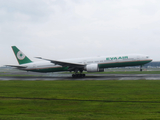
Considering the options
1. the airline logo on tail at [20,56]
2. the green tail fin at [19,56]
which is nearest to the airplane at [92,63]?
the green tail fin at [19,56]

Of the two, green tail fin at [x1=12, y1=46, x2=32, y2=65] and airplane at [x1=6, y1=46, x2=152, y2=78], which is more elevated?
green tail fin at [x1=12, y1=46, x2=32, y2=65]

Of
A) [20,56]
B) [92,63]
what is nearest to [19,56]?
[20,56]

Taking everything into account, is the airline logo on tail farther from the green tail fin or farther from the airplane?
the airplane

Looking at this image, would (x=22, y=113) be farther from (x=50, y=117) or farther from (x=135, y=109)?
(x=135, y=109)

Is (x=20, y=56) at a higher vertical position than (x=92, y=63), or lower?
higher

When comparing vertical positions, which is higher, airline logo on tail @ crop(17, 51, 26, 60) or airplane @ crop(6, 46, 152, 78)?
airline logo on tail @ crop(17, 51, 26, 60)

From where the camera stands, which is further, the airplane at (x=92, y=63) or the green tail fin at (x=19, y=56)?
the green tail fin at (x=19, y=56)

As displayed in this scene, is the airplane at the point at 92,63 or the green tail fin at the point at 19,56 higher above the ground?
the green tail fin at the point at 19,56

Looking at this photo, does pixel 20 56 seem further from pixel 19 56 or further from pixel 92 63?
pixel 92 63

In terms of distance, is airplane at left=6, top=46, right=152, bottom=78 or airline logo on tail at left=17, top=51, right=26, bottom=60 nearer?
airplane at left=6, top=46, right=152, bottom=78

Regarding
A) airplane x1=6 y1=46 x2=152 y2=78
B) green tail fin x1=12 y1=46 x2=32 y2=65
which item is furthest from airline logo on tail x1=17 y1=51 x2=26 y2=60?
airplane x1=6 y1=46 x2=152 y2=78

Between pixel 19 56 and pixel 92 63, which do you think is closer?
pixel 92 63

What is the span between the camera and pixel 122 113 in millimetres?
8102

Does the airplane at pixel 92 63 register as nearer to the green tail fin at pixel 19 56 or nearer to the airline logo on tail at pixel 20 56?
the green tail fin at pixel 19 56
